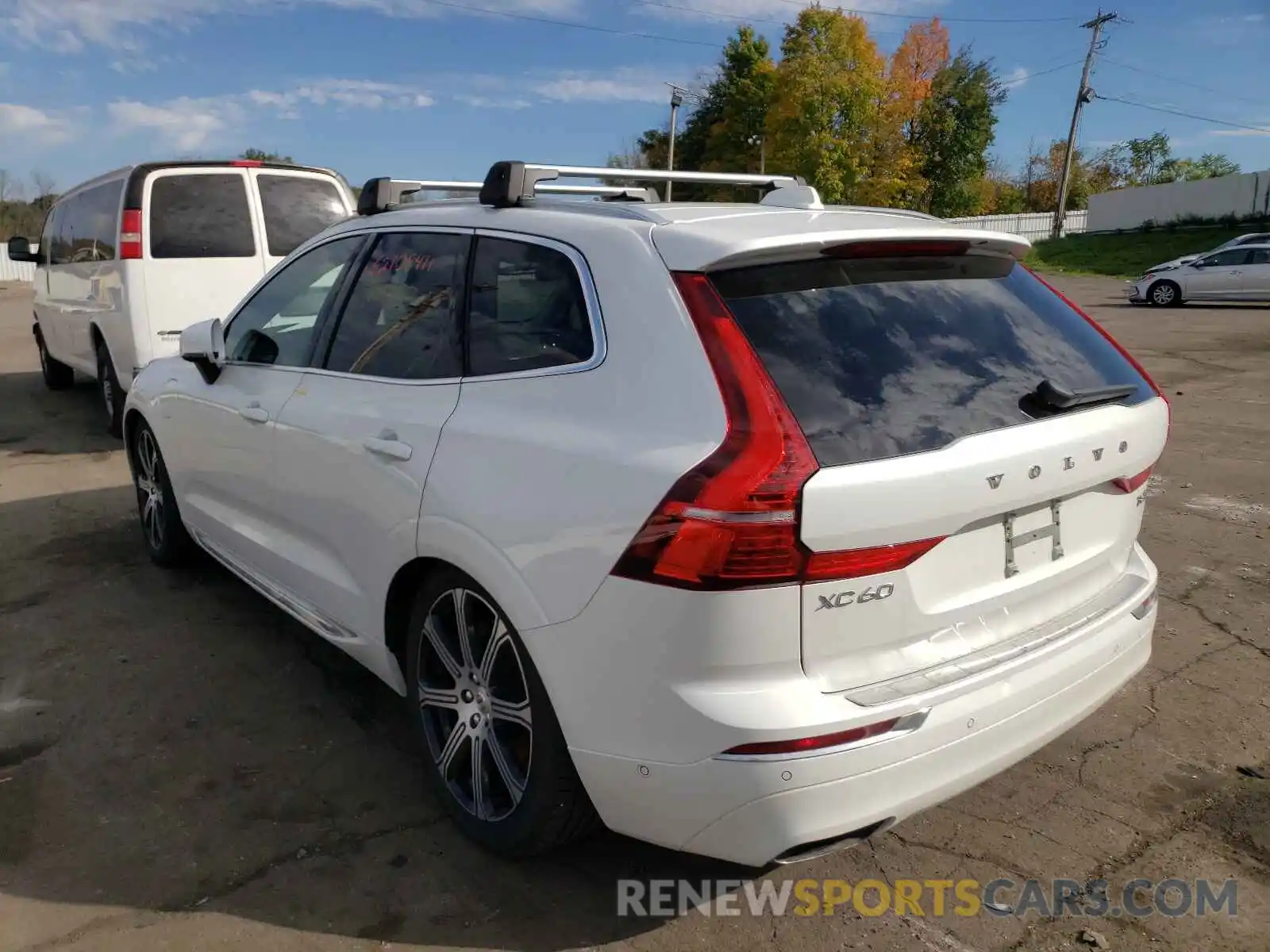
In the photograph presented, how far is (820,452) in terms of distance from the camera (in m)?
2.21

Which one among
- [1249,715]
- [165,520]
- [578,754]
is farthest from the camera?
[165,520]

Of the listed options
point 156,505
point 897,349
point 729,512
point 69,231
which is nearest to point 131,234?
point 69,231

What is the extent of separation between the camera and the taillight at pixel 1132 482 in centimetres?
286

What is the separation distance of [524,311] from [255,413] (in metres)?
1.60

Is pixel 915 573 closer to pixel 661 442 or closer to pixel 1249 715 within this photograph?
pixel 661 442

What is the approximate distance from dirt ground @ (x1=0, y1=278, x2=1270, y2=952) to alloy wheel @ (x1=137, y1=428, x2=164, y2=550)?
11.3 inches

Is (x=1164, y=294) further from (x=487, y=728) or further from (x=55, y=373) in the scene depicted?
(x=487, y=728)

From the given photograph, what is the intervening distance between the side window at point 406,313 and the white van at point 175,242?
4889 mm

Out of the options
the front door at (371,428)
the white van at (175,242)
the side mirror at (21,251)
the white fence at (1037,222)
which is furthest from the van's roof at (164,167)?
the white fence at (1037,222)

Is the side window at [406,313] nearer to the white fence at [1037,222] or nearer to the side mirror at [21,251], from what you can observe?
the side mirror at [21,251]

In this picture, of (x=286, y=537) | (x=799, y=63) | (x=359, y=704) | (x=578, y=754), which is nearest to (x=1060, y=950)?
(x=578, y=754)

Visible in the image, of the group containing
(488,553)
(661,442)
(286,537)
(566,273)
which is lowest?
(286,537)

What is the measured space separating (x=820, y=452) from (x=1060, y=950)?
1.44 meters

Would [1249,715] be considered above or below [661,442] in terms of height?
below
